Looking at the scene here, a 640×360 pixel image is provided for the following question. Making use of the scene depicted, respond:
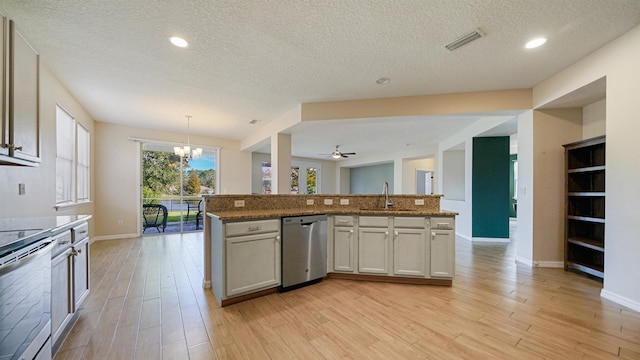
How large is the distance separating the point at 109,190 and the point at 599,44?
8169mm

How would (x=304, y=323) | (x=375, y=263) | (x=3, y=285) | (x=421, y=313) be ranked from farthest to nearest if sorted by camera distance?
1. (x=375, y=263)
2. (x=421, y=313)
3. (x=304, y=323)
4. (x=3, y=285)

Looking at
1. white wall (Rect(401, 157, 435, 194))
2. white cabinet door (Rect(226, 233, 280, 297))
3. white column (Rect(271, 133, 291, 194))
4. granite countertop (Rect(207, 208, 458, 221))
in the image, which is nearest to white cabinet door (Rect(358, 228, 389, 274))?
granite countertop (Rect(207, 208, 458, 221))

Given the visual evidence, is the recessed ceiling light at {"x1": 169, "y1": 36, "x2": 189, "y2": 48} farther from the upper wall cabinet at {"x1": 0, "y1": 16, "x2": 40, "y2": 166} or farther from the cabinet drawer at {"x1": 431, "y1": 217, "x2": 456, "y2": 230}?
the cabinet drawer at {"x1": 431, "y1": 217, "x2": 456, "y2": 230}

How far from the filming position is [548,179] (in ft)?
11.6

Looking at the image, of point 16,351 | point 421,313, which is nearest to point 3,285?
point 16,351

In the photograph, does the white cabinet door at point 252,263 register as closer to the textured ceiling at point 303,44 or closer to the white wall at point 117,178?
the textured ceiling at point 303,44

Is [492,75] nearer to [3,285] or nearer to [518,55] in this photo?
[518,55]

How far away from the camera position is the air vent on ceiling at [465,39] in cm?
225

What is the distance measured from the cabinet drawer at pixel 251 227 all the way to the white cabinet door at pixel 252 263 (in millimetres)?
44

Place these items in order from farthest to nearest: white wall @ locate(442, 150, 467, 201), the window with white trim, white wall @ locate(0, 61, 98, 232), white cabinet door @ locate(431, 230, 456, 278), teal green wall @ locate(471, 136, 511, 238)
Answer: white wall @ locate(442, 150, 467, 201)
teal green wall @ locate(471, 136, 511, 238)
the window with white trim
white cabinet door @ locate(431, 230, 456, 278)
white wall @ locate(0, 61, 98, 232)

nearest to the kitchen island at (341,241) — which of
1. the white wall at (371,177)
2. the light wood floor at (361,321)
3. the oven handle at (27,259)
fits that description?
the light wood floor at (361,321)

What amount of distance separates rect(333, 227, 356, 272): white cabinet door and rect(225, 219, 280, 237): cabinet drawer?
0.86m

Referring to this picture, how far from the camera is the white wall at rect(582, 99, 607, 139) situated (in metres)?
3.21

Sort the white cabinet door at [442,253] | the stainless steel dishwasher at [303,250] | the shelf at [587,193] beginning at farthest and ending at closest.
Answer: the shelf at [587,193] < the white cabinet door at [442,253] < the stainless steel dishwasher at [303,250]
